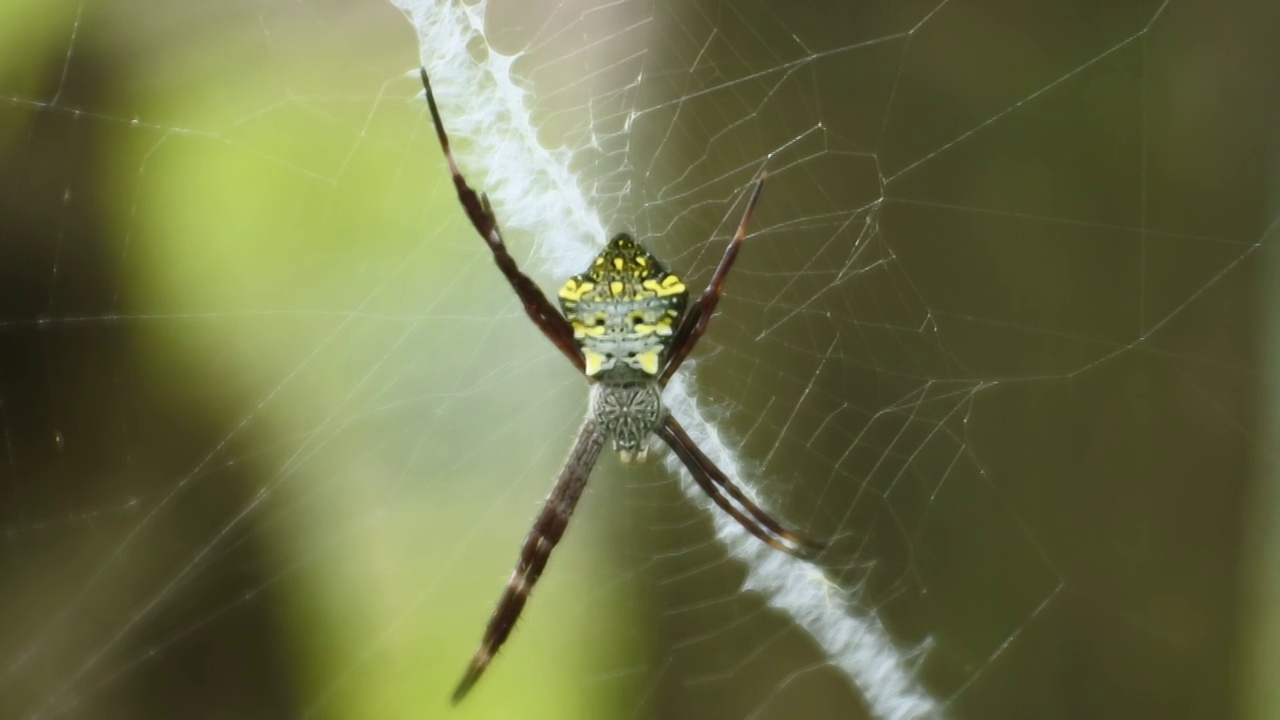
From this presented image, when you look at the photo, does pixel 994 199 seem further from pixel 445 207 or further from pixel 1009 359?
pixel 445 207

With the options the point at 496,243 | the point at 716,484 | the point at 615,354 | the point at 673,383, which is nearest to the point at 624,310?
the point at 615,354

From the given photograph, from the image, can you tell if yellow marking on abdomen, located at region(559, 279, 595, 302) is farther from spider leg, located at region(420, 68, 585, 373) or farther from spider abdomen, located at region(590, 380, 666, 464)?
spider abdomen, located at region(590, 380, 666, 464)

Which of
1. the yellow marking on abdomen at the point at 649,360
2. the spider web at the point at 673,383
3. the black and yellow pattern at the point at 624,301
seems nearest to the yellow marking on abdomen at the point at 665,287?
the black and yellow pattern at the point at 624,301

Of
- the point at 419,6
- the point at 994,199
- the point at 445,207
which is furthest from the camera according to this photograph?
the point at 994,199

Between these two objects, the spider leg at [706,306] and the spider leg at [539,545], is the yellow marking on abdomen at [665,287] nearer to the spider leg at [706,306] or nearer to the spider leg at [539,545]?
the spider leg at [706,306]

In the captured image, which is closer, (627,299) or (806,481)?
(627,299)

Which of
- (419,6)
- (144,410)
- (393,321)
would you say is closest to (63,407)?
(144,410)

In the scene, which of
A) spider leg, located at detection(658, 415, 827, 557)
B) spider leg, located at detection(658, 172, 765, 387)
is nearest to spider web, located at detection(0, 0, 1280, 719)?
spider leg, located at detection(658, 415, 827, 557)

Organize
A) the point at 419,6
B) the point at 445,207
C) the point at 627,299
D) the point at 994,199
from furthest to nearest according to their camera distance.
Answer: the point at 994,199 → the point at 445,207 → the point at 419,6 → the point at 627,299
